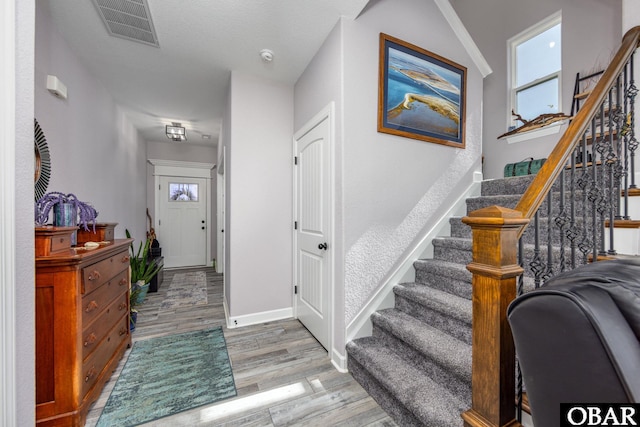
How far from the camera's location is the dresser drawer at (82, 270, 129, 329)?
4.67ft

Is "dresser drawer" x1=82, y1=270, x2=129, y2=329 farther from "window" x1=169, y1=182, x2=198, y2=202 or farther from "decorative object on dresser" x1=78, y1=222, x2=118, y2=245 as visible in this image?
"window" x1=169, y1=182, x2=198, y2=202

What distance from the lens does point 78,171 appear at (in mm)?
2377

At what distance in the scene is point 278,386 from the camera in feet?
5.66

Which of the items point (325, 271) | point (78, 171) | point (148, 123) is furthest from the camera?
point (148, 123)

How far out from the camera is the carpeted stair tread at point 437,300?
5.17ft

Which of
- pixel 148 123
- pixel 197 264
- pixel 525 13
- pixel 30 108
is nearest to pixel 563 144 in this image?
pixel 30 108

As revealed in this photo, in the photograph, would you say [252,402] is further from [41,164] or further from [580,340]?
[41,164]

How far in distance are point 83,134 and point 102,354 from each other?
2.08 m

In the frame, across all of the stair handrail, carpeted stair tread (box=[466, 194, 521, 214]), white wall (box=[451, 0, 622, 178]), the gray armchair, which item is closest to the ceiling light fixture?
carpeted stair tread (box=[466, 194, 521, 214])

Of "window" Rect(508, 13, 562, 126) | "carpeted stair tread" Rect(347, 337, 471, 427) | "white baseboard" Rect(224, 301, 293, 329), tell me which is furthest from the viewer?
"window" Rect(508, 13, 562, 126)

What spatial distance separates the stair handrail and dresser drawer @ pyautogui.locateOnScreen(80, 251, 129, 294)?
2.07 m

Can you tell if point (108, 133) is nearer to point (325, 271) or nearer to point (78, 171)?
point (78, 171)

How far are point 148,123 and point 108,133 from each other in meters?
1.16

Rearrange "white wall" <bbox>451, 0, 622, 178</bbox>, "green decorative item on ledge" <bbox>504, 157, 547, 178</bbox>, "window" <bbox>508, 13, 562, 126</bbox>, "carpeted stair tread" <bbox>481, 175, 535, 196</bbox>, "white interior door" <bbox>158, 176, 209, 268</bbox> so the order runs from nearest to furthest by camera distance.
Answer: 1. "carpeted stair tread" <bbox>481, 175, 535, 196</bbox>
2. "white wall" <bbox>451, 0, 622, 178</bbox>
3. "green decorative item on ledge" <bbox>504, 157, 547, 178</bbox>
4. "window" <bbox>508, 13, 562, 126</bbox>
5. "white interior door" <bbox>158, 176, 209, 268</bbox>
